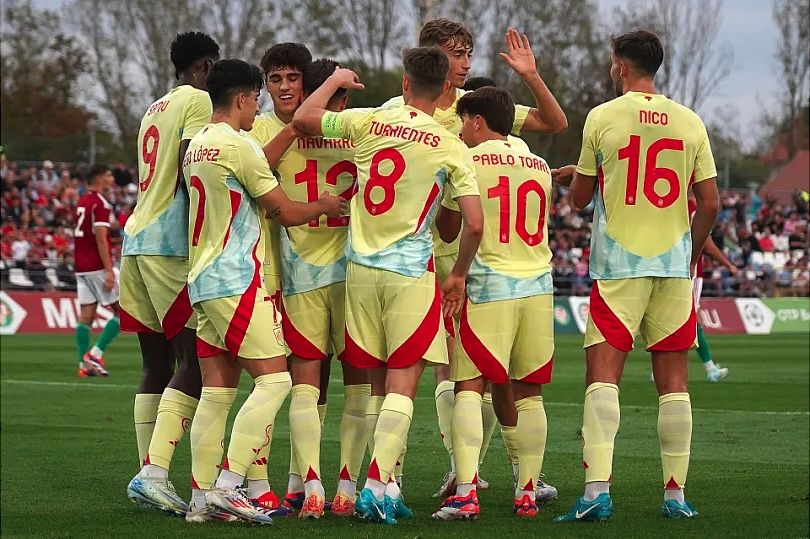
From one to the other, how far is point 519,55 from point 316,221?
1592mm

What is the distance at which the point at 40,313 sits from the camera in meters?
28.1

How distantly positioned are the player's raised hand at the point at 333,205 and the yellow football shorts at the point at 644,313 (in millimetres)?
1438

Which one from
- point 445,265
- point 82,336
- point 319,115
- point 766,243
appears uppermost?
point 319,115

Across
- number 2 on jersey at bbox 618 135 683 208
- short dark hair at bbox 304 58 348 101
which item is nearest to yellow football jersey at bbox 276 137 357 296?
short dark hair at bbox 304 58 348 101

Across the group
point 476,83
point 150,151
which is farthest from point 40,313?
point 150,151

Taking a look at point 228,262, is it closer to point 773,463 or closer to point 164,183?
point 164,183

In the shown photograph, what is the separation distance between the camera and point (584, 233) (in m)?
38.5

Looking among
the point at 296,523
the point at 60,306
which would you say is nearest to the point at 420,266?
the point at 296,523

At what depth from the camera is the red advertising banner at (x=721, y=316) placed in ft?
108

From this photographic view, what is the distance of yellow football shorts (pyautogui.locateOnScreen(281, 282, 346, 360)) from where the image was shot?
293 inches

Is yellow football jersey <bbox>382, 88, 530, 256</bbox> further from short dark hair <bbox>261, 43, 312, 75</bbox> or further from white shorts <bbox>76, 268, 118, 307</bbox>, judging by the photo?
white shorts <bbox>76, 268, 118, 307</bbox>

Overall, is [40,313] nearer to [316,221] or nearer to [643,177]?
[316,221]

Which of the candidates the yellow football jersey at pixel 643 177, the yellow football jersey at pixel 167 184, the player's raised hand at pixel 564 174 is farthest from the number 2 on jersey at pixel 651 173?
the yellow football jersey at pixel 167 184

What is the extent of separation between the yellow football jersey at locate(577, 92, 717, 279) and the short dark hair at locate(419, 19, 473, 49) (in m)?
1.13
